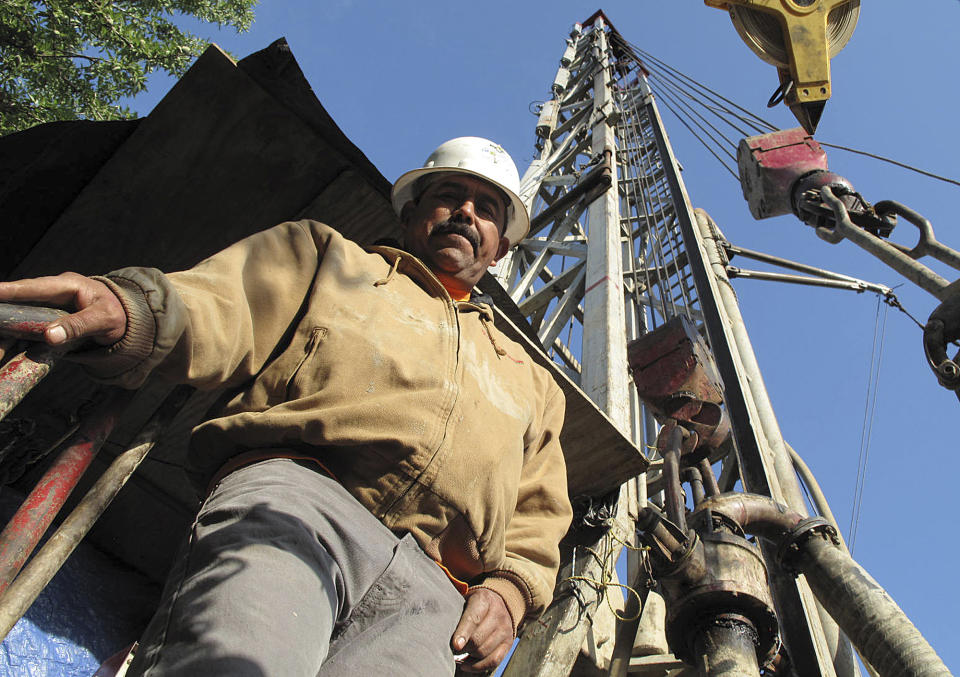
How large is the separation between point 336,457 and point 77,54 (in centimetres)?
650

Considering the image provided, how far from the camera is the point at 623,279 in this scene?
254 inches

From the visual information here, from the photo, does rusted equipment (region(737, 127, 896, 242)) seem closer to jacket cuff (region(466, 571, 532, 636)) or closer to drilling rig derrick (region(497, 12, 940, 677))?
drilling rig derrick (region(497, 12, 940, 677))

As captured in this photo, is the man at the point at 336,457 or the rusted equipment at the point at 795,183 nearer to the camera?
the man at the point at 336,457

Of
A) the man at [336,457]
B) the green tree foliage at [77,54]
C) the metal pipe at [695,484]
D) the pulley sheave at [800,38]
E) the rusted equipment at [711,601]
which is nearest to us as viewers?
the man at [336,457]

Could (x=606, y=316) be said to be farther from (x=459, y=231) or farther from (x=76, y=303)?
(x=76, y=303)

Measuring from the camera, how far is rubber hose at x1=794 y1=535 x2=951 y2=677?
2029 millimetres

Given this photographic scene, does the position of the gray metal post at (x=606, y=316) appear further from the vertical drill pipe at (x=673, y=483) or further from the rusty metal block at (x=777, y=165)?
the rusty metal block at (x=777, y=165)

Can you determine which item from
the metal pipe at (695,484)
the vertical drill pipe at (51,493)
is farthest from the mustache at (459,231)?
the metal pipe at (695,484)

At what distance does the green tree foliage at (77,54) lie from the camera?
633 centimetres

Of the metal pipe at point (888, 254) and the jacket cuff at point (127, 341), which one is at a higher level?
the metal pipe at point (888, 254)

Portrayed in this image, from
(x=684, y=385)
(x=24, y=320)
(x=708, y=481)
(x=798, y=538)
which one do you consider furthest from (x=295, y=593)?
(x=684, y=385)

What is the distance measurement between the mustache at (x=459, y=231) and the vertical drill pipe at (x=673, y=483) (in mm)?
1228

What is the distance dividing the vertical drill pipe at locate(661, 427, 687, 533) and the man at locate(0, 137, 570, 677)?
0.70 metres

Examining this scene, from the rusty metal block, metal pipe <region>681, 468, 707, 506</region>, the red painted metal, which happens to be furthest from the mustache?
the rusty metal block
